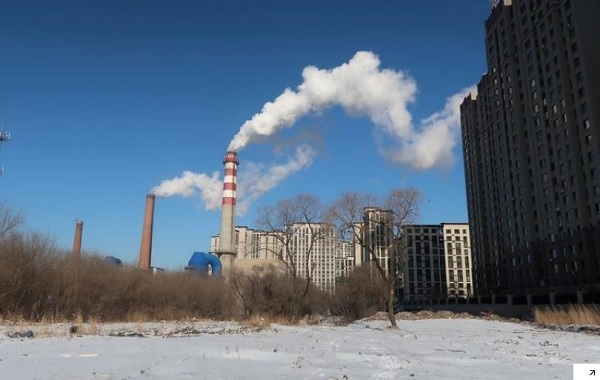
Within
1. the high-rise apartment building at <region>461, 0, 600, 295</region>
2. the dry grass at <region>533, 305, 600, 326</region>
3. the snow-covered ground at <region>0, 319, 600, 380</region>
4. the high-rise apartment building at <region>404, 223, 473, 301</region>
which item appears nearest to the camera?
the snow-covered ground at <region>0, 319, 600, 380</region>

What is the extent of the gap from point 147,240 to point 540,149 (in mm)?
69109

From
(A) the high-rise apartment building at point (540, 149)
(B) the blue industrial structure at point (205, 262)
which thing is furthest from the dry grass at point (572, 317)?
(B) the blue industrial structure at point (205, 262)

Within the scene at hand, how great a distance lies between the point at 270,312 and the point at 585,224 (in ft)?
163

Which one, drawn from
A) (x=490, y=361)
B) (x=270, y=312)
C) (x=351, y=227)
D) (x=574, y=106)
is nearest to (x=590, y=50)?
(x=574, y=106)

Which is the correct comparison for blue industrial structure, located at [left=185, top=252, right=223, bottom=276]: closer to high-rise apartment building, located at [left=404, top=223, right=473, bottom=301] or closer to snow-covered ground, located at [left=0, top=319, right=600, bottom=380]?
snow-covered ground, located at [left=0, top=319, right=600, bottom=380]

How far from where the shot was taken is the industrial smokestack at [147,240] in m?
66.5

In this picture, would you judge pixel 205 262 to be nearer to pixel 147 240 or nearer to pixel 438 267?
pixel 147 240

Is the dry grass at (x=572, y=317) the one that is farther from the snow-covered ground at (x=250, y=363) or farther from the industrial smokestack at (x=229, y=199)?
the industrial smokestack at (x=229, y=199)

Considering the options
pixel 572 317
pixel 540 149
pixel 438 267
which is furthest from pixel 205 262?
pixel 438 267

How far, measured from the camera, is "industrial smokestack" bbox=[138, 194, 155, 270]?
218 feet

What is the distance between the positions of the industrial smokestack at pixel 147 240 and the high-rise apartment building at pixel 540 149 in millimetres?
62373

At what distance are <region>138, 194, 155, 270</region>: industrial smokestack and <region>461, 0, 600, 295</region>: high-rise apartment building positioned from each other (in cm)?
6237

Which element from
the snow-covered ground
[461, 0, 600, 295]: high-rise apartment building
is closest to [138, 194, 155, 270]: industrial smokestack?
the snow-covered ground

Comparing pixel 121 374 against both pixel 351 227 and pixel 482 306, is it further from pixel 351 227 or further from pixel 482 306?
pixel 482 306
